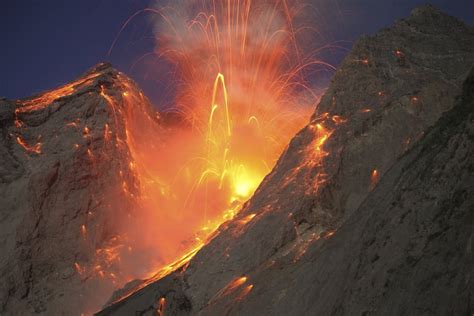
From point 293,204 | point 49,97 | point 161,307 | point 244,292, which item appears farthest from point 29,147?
point 244,292

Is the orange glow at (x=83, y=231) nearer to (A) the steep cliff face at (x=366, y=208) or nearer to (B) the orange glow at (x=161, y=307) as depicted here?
(A) the steep cliff face at (x=366, y=208)

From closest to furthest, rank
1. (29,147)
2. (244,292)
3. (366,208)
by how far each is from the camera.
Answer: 1. (366,208)
2. (244,292)
3. (29,147)

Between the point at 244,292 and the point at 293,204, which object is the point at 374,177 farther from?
the point at 244,292

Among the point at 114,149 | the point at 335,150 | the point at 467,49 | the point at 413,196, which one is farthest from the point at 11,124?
the point at 413,196

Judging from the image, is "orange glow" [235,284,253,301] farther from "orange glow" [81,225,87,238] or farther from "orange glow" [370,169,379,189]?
"orange glow" [81,225,87,238]

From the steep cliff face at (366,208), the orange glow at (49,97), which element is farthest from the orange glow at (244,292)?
the orange glow at (49,97)

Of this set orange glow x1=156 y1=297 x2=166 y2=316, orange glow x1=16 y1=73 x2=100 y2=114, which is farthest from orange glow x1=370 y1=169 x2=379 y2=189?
orange glow x1=16 y1=73 x2=100 y2=114
